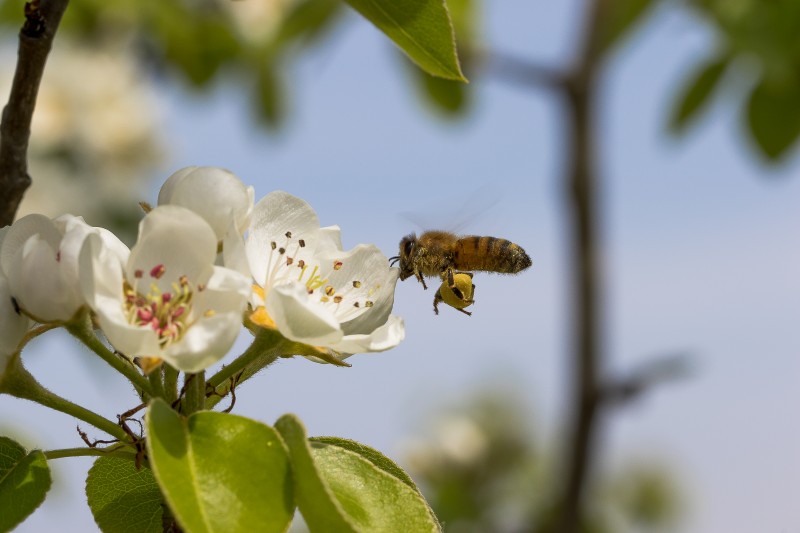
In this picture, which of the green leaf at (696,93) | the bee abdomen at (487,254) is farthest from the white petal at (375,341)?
the green leaf at (696,93)

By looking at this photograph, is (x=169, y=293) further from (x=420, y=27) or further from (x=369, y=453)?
(x=420, y=27)

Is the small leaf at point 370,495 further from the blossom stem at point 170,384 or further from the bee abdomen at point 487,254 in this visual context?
the bee abdomen at point 487,254

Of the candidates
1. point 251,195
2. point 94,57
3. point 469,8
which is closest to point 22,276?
point 251,195

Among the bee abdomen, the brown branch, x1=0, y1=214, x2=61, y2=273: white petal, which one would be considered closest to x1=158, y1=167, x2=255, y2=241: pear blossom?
x1=0, y1=214, x2=61, y2=273: white petal

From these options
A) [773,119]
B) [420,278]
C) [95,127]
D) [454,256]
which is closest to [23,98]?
[420,278]

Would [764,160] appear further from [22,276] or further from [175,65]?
[22,276]

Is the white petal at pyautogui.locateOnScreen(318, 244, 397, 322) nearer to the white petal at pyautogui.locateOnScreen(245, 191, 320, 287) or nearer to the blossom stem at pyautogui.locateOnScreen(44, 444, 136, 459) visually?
the white petal at pyautogui.locateOnScreen(245, 191, 320, 287)
